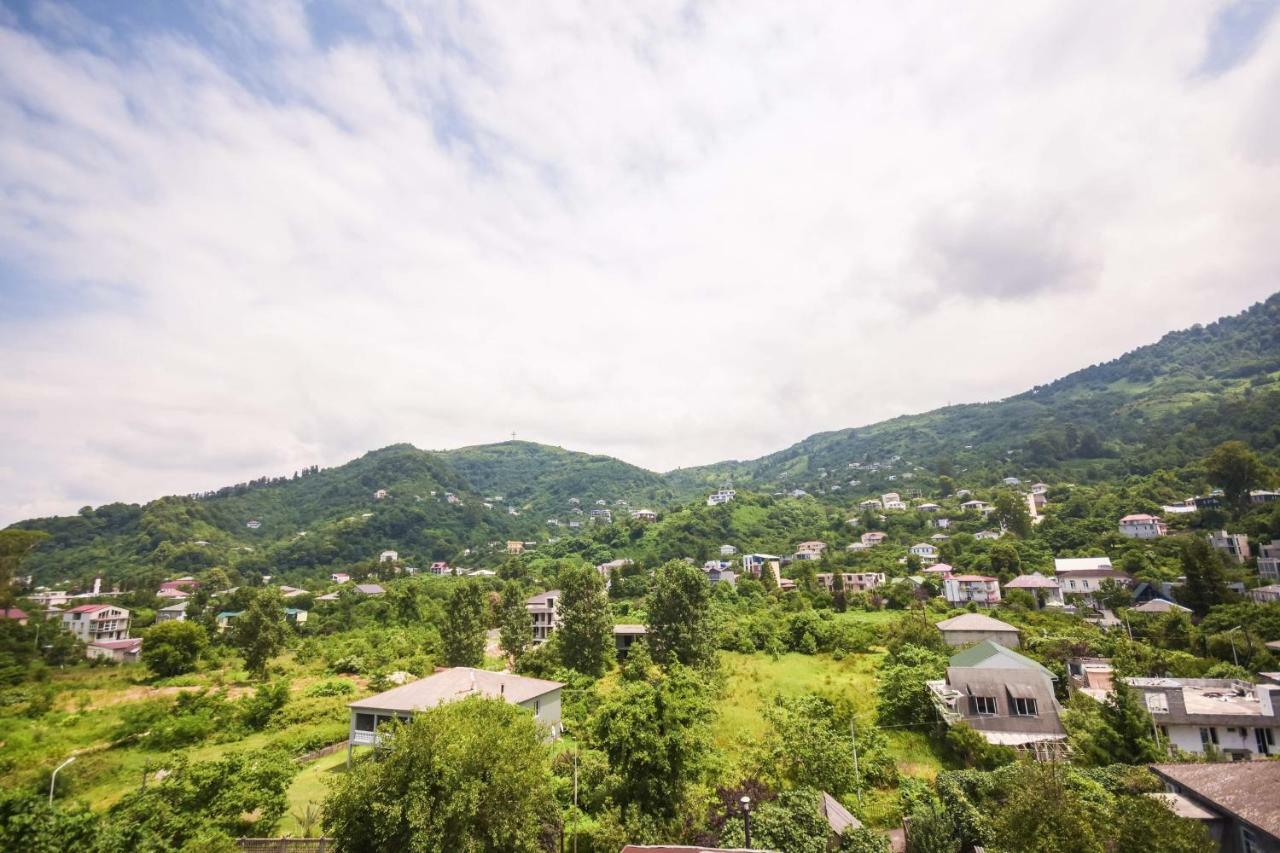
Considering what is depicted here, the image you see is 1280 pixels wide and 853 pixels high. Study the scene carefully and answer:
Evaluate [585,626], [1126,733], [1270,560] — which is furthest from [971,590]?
[585,626]

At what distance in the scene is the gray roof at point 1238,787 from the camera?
44.8 ft

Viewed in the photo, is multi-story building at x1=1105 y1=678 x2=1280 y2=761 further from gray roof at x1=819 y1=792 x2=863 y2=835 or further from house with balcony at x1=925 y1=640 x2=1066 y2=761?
gray roof at x1=819 y1=792 x2=863 y2=835

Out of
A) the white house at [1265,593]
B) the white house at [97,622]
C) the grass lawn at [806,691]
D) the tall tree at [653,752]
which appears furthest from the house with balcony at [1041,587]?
the white house at [97,622]

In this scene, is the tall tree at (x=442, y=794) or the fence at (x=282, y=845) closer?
the tall tree at (x=442, y=794)

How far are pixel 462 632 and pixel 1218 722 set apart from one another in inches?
1520

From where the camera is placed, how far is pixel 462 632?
39.6m

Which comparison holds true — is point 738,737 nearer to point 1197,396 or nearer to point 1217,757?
point 1217,757

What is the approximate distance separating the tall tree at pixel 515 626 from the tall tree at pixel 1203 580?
1998 inches

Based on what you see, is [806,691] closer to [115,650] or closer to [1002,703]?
[1002,703]

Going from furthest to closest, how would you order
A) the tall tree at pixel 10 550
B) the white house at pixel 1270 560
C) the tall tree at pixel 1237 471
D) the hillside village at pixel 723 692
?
→ the tall tree at pixel 1237 471 < the tall tree at pixel 10 550 < the white house at pixel 1270 560 < the hillside village at pixel 723 692

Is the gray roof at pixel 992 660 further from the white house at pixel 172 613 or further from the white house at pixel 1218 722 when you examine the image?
the white house at pixel 172 613

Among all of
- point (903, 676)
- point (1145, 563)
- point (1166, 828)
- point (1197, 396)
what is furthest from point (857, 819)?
point (1197, 396)

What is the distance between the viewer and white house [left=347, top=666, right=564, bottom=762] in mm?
22219

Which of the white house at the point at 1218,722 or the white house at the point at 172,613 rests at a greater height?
the white house at the point at 172,613
